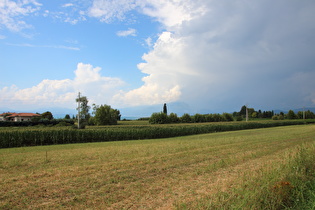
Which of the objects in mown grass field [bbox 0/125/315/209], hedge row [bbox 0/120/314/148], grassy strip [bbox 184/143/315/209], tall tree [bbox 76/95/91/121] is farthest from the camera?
tall tree [bbox 76/95/91/121]

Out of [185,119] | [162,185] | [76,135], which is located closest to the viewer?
[162,185]

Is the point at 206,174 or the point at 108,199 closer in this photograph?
the point at 108,199

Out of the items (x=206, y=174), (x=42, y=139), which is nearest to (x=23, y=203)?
(x=206, y=174)

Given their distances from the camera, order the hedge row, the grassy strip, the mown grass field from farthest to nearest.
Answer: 1. the hedge row
2. the mown grass field
3. the grassy strip

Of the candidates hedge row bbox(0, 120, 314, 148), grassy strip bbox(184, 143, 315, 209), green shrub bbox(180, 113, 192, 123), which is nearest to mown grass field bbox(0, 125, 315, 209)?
grassy strip bbox(184, 143, 315, 209)

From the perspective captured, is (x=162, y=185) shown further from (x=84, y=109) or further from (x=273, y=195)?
(x=84, y=109)

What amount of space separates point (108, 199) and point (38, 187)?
2742 millimetres

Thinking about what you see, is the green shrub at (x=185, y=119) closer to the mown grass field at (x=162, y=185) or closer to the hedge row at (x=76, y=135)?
the hedge row at (x=76, y=135)

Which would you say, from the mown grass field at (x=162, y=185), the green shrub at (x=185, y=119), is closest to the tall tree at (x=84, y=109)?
the green shrub at (x=185, y=119)

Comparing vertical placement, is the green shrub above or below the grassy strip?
above

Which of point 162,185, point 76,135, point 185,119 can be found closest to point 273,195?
point 162,185

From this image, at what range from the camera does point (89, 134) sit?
31.8 m

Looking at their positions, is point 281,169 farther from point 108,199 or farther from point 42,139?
point 42,139

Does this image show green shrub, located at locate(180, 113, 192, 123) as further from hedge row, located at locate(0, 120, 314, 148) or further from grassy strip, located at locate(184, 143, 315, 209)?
grassy strip, located at locate(184, 143, 315, 209)
